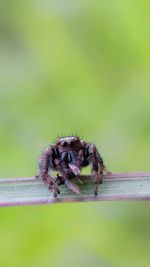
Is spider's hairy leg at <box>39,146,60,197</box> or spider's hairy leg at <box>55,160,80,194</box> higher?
spider's hairy leg at <box>39,146,60,197</box>

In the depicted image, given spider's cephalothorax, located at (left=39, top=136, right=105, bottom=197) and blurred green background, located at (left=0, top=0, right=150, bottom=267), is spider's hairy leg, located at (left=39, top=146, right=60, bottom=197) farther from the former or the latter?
blurred green background, located at (left=0, top=0, right=150, bottom=267)

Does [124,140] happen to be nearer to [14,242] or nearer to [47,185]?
[14,242]

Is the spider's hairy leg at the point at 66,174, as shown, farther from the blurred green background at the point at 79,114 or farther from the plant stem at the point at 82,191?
the blurred green background at the point at 79,114

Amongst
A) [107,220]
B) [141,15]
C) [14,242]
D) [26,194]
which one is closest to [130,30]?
[141,15]

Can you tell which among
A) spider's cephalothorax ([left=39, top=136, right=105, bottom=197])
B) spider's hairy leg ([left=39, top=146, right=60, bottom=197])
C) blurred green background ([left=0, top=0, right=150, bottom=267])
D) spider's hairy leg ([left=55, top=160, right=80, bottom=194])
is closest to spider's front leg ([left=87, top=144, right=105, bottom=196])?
spider's cephalothorax ([left=39, top=136, right=105, bottom=197])

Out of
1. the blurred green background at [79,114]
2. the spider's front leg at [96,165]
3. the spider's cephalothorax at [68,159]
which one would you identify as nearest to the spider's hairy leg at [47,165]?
the spider's cephalothorax at [68,159]

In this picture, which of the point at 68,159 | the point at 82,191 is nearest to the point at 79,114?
the point at 68,159

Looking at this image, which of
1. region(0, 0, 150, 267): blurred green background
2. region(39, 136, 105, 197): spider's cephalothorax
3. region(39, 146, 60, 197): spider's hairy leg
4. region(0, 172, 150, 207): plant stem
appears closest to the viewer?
region(0, 172, 150, 207): plant stem
